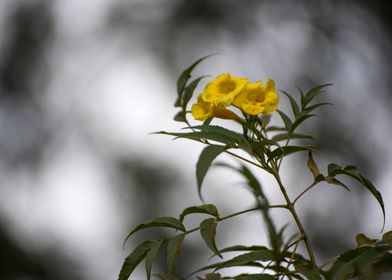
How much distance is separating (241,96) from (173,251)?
197 mm

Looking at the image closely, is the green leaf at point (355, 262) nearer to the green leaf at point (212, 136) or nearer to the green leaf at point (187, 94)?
the green leaf at point (212, 136)

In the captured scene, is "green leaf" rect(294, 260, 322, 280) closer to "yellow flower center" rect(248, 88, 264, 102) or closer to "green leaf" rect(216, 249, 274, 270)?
"green leaf" rect(216, 249, 274, 270)

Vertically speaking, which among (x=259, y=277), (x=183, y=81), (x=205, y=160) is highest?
(x=183, y=81)

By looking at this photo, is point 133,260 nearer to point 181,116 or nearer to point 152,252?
point 152,252

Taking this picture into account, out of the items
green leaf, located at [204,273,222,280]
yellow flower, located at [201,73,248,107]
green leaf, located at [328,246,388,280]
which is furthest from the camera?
yellow flower, located at [201,73,248,107]

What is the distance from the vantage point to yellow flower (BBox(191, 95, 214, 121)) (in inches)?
30.5

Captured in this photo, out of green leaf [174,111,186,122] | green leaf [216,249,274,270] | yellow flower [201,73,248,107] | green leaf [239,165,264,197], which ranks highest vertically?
yellow flower [201,73,248,107]

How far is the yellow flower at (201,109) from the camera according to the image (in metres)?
0.78

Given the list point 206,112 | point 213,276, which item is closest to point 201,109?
point 206,112

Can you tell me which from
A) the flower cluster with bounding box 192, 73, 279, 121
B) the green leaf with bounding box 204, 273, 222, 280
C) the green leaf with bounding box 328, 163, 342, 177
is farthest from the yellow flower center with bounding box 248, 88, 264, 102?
the green leaf with bounding box 204, 273, 222, 280

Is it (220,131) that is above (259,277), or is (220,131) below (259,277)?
above

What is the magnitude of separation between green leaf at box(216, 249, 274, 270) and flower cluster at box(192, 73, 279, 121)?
0.53 feet

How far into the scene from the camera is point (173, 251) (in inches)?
27.0

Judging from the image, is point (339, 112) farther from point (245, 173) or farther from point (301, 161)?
point (245, 173)
